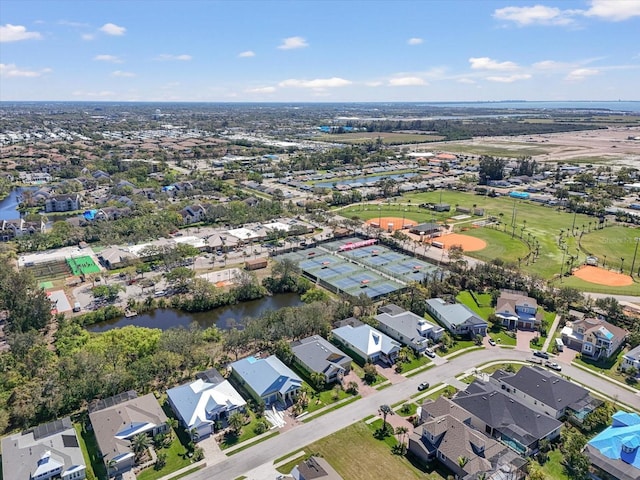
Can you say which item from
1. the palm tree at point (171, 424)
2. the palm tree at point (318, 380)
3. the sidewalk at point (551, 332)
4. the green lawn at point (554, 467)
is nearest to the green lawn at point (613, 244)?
the sidewalk at point (551, 332)

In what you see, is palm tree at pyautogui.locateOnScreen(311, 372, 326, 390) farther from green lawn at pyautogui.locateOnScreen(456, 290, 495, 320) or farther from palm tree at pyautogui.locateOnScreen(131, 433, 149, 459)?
green lawn at pyautogui.locateOnScreen(456, 290, 495, 320)

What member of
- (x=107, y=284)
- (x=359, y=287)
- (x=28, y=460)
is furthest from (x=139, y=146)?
(x=28, y=460)

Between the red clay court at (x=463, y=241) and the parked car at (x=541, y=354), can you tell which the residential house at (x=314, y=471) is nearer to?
the parked car at (x=541, y=354)

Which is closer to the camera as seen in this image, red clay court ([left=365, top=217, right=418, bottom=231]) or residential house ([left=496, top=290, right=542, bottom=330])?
residential house ([left=496, top=290, right=542, bottom=330])

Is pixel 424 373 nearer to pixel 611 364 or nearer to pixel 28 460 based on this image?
pixel 611 364

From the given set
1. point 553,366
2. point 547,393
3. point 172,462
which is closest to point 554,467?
point 547,393

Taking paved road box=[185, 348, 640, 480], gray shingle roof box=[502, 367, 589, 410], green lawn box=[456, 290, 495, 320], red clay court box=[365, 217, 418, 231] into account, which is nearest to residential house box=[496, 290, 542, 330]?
green lawn box=[456, 290, 495, 320]

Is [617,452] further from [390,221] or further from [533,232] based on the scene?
[390,221]
